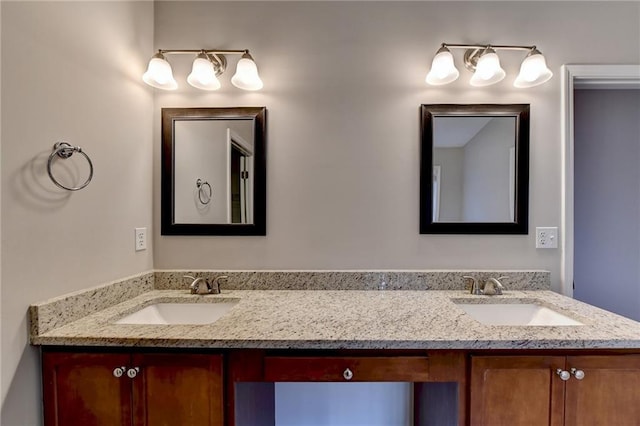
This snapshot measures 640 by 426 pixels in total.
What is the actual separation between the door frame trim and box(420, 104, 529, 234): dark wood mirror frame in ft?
0.61

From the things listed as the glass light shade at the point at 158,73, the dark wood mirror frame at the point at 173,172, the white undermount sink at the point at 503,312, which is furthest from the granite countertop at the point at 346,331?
the glass light shade at the point at 158,73

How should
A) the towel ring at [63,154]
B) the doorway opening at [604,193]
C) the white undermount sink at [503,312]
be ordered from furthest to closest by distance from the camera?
the doorway opening at [604,193], the white undermount sink at [503,312], the towel ring at [63,154]

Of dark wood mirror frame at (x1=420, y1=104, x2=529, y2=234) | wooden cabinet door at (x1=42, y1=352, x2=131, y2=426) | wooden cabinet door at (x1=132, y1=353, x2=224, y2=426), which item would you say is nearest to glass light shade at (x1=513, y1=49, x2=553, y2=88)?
dark wood mirror frame at (x1=420, y1=104, x2=529, y2=234)

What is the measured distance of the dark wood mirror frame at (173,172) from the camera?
5.00 feet

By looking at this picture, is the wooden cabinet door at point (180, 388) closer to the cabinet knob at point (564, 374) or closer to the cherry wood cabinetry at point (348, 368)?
the cherry wood cabinetry at point (348, 368)

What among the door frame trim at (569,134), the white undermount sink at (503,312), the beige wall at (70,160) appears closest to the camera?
the beige wall at (70,160)

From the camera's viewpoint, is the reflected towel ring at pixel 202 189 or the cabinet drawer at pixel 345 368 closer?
A: the cabinet drawer at pixel 345 368

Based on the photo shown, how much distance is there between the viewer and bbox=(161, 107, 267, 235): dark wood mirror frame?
1523 millimetres

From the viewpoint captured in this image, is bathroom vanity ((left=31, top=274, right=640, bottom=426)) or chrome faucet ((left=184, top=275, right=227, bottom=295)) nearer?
bathroom vanity ((left=31, top=274, right=640, bottom=426))

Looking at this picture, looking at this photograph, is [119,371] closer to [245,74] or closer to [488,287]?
[245,74]

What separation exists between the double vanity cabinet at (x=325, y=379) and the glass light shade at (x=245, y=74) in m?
1.20

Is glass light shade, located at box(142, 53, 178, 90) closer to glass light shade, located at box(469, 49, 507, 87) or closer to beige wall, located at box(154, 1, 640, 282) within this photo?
beige wall, located at box(154, 1, 640, 282)

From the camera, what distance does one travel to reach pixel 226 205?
1537mm

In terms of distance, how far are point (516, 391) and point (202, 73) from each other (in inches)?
71.5
